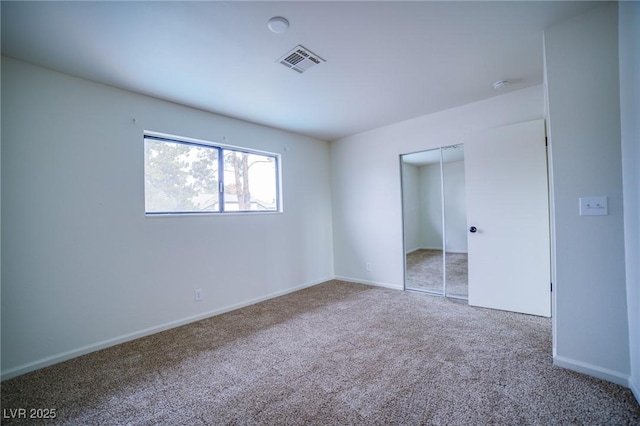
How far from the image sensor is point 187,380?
6.38 feet

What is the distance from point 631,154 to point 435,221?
2383mm

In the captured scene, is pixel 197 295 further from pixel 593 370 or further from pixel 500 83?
pixel 500 83

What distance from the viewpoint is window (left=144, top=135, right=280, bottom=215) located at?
9.59 ft

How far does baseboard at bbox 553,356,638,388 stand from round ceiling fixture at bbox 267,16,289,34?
3099 millimetres

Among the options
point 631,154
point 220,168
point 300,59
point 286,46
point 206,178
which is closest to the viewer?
point 631,154

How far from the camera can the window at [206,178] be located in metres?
2.92

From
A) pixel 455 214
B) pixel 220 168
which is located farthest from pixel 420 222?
pixel 220 168

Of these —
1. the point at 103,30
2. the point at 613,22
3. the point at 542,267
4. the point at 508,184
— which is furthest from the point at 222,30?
the point at 542,267

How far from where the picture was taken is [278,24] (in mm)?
1832

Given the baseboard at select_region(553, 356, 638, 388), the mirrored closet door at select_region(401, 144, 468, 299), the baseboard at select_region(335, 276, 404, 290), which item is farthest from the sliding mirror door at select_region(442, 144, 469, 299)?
the baseboard at select_region(553, 356, 638, 388)

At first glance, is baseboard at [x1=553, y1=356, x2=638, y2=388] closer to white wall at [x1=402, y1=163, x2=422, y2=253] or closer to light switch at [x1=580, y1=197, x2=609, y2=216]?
light switch at [x1=580, y1=197, x2=609, y2=216]

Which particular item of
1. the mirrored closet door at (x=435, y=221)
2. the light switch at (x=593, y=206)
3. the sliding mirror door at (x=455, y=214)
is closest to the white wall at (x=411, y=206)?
the mirrored closet door at (x=435, y=221)

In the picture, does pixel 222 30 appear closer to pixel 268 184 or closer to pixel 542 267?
Answer: pixel 268 184

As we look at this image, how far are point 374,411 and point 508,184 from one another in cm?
278
